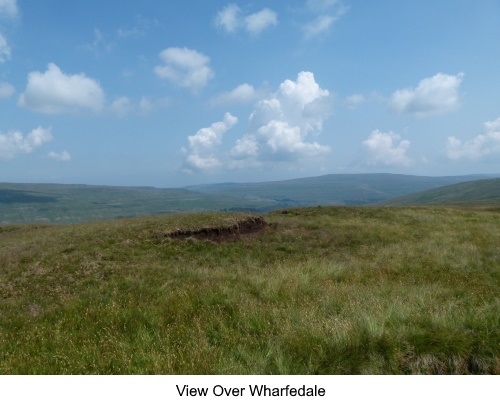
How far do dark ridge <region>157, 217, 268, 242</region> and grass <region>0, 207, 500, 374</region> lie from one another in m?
4.45

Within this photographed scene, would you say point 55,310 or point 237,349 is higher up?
point 237,349

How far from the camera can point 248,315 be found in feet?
22.2

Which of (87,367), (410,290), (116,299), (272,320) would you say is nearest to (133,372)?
(87,367)

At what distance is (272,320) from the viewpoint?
648 cm

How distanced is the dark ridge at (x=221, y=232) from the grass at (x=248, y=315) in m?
4.45

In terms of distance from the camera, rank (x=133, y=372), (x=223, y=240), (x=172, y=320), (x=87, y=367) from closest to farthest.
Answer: (x=133, y=372) < (x=87, y=367) < (x=172, y=320) < (x=223, y=240)

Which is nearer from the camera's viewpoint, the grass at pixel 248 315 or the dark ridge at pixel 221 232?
the grass at pixel 248 315

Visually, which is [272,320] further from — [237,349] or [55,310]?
[55,310]

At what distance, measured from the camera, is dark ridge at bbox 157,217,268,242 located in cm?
2144

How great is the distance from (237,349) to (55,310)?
6.47 meters

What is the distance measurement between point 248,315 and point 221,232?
53.3 feet

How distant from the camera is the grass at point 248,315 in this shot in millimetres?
4820

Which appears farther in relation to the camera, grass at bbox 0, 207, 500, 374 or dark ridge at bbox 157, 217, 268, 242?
dark ridge at bbox 157, 217, 268, 242
